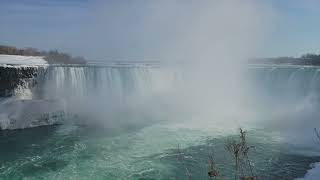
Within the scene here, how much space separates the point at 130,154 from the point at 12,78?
7580 mm

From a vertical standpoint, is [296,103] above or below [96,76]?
below

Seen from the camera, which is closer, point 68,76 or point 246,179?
point 246,179

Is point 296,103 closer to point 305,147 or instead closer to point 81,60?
point 305,147

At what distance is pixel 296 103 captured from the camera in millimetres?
20469

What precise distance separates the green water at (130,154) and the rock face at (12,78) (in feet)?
6.84

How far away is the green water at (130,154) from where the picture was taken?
855cm

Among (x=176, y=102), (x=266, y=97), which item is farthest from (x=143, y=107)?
(x=266, y=97)

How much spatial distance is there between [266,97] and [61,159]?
49.0 feet

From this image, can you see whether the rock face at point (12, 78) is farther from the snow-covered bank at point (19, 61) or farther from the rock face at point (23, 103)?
the snow-covered bank at point (19, 61)

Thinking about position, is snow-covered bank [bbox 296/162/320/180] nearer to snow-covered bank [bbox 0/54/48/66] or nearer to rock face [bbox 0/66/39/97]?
rock face [bbox 0/66/39/97]

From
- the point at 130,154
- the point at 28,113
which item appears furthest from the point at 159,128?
the point at 28,113

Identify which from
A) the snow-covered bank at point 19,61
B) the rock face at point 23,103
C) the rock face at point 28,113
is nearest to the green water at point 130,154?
the rock face at point 28,113

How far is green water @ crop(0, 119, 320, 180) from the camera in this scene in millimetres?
8547

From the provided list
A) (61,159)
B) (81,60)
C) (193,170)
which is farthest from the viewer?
(81,60)
